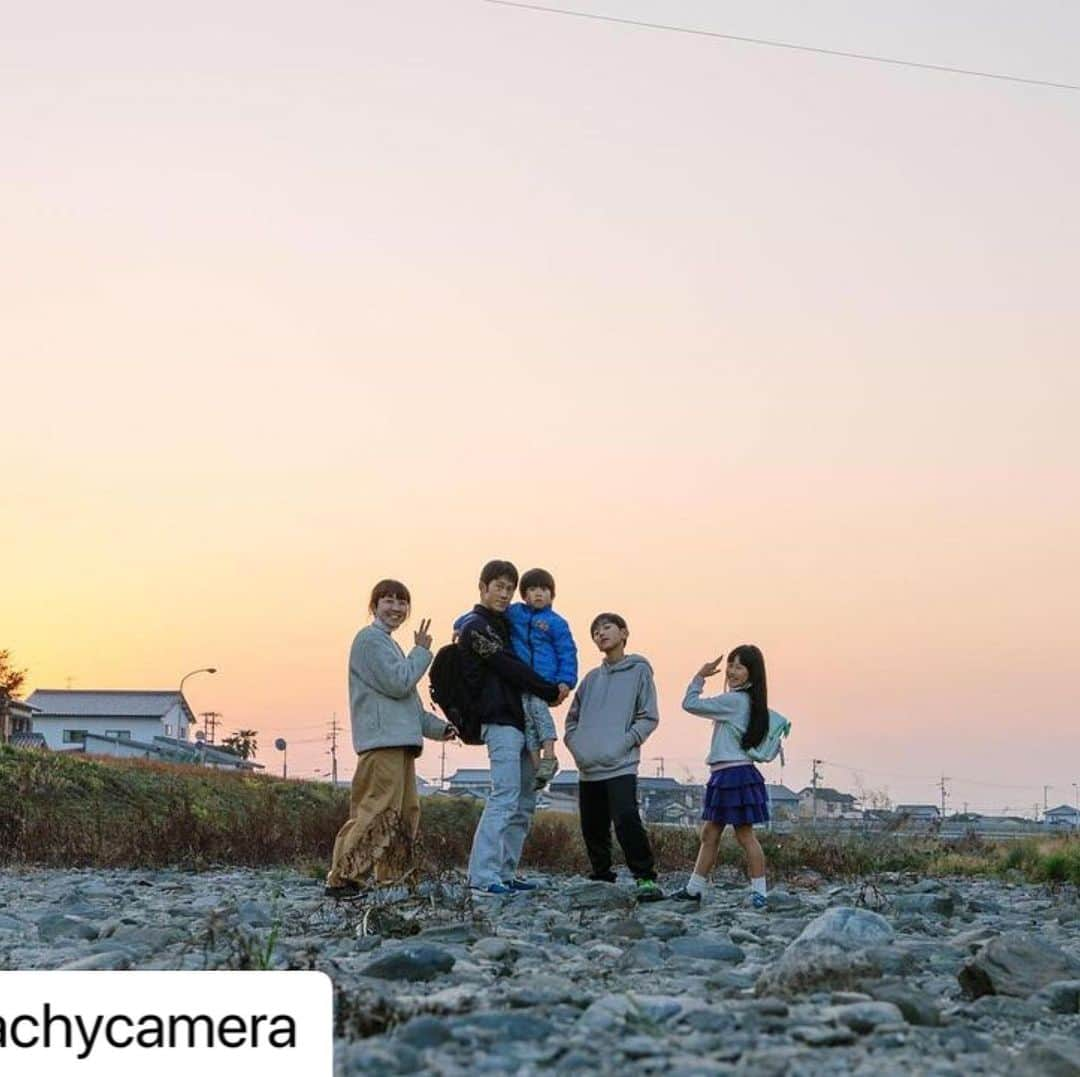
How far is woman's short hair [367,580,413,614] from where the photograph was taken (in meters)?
9.19

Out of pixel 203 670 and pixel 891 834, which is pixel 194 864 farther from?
pixel 203 670

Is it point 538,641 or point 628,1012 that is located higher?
point 538,641

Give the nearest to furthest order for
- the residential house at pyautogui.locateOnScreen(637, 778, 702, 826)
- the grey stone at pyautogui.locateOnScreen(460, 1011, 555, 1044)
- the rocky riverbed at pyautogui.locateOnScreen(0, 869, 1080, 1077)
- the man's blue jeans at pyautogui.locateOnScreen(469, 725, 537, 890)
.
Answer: the rocky riverbed at pyautogui.locateOnScreen(0, 869, 1080, 1077) → the grey stone at pyautogui.locateOnScreen(460, 1011, 555, 1044) → the man's blue jeans at pyautogui.locateOnScreen(469, 725, 537, 890) → the residential house at pyautogui.locateOnScreen(637, 778, 702, 826)

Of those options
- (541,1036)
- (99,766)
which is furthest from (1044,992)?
Result: (99,766)

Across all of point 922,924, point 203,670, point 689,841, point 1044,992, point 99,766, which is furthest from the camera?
point 203,670

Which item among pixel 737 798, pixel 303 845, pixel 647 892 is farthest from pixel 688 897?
pixel 303 845

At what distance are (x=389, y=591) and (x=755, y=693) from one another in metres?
2.23

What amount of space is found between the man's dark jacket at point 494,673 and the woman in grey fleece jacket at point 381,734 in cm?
35

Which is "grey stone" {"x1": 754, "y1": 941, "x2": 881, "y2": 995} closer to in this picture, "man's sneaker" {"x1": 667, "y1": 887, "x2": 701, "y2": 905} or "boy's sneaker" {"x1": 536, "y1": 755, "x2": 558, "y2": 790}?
"boy's sneaker" {"x1": 536, "y1": 755, "x2": 558, "y2": 790}

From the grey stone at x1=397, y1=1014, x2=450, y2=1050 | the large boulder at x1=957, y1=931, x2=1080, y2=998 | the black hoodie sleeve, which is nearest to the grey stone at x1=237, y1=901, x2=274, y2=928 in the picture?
the black hoodie sleeve

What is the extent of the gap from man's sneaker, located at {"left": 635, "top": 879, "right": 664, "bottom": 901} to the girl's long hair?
1028mm

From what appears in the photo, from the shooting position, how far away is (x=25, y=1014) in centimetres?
486

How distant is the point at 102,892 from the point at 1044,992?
6.60 metres

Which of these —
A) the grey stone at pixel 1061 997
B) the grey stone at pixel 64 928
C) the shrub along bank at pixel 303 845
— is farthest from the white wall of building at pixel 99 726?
the grey stone at pixel 1061 997
